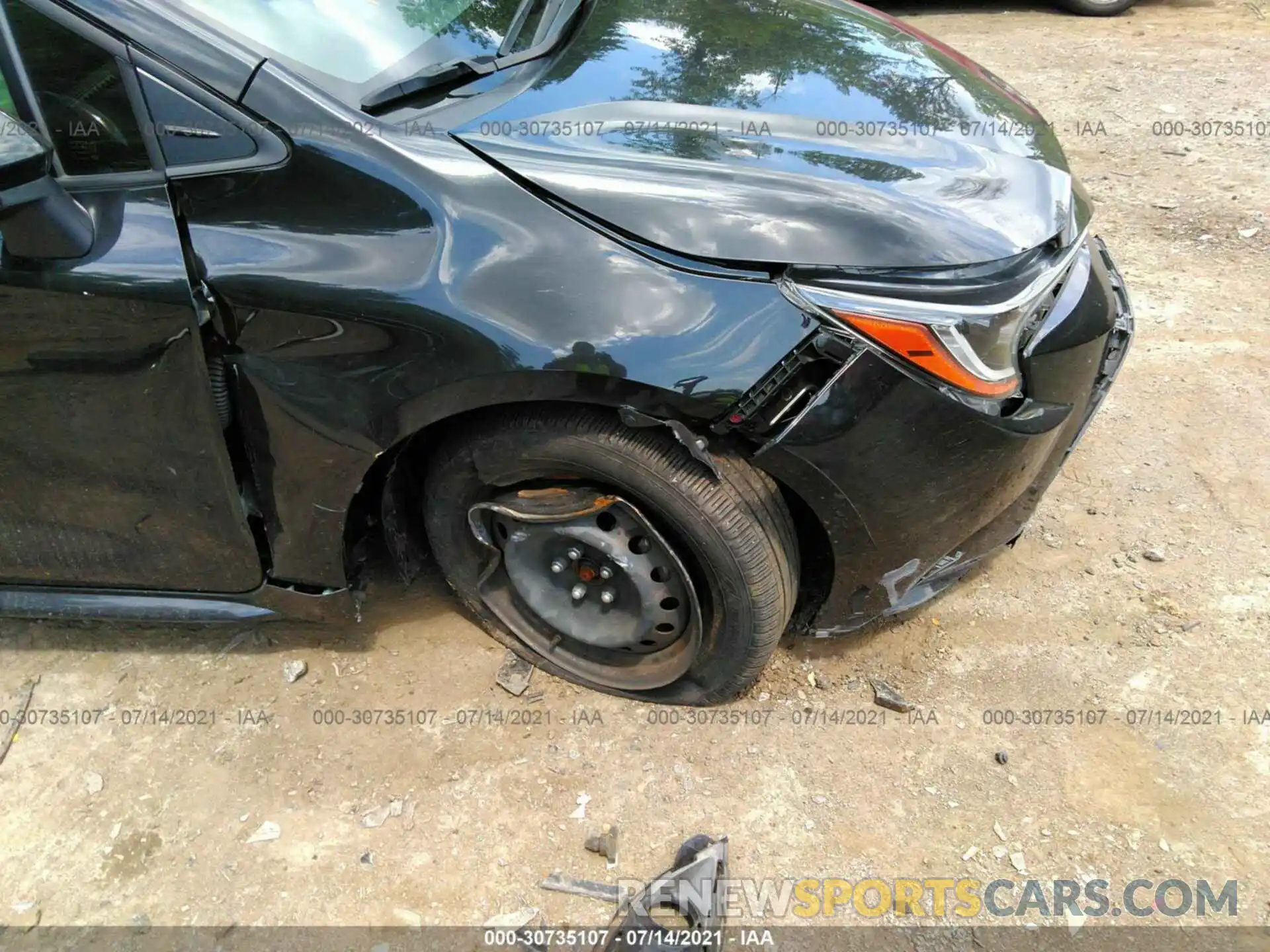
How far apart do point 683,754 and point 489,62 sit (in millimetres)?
1752

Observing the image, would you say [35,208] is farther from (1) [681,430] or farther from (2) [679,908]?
(2) [679,908]

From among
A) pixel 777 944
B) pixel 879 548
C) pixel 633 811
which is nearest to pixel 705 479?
pixel 879 548

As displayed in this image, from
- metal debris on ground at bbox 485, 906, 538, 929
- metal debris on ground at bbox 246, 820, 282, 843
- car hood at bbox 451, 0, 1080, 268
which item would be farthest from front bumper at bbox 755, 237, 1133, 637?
metal debris on ground at bbox 246, 820, 282, 843

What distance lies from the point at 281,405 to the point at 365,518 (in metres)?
0.42

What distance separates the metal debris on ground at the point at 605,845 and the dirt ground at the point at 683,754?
0.02m

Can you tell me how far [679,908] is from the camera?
194 cm

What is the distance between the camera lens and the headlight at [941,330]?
1712 millimetres

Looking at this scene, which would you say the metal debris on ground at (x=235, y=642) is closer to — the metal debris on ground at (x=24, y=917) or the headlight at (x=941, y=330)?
the metal debris on ground at (x=24, y=917)

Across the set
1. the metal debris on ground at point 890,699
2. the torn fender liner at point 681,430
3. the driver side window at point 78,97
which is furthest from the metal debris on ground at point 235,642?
the metal debris on ground at point 890,699

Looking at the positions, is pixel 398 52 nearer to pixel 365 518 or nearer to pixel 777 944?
pixel 365 518

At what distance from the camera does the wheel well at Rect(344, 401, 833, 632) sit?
6.57 ft

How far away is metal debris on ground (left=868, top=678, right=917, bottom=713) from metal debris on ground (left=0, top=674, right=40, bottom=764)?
2295mm

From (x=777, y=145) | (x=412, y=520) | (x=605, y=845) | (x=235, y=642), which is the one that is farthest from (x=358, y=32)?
(x=605, y=845)

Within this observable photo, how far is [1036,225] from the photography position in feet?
6.40
